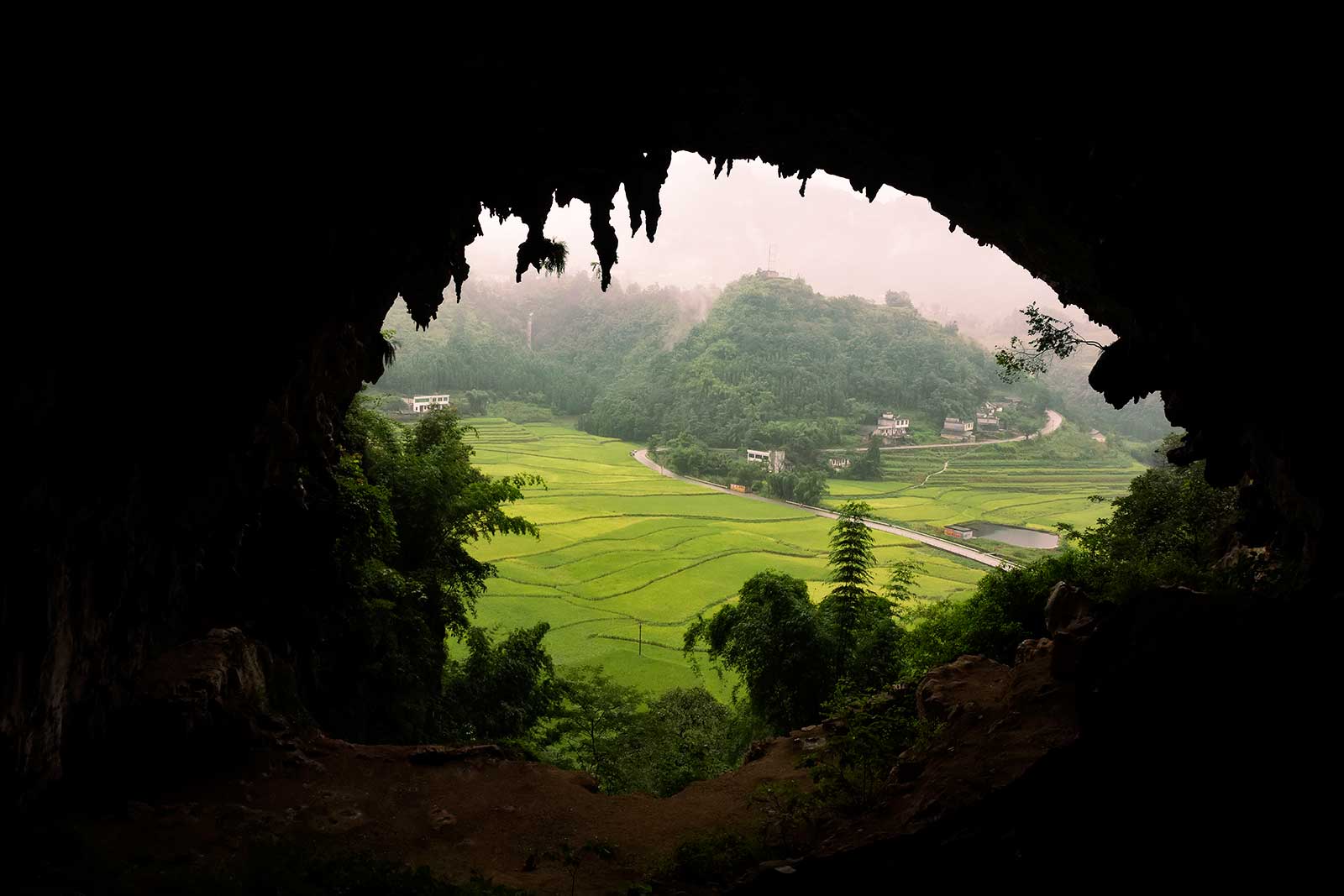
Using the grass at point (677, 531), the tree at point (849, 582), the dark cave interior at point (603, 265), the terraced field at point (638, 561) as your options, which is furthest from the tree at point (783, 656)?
the grass at point (677, 531)

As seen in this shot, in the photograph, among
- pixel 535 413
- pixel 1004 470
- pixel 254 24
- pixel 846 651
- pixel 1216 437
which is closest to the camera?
pixel 254 24

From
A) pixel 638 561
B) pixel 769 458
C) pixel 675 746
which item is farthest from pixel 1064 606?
pixel 769 458

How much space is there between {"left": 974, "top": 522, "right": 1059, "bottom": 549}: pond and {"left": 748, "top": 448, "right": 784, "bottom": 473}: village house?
968 inches

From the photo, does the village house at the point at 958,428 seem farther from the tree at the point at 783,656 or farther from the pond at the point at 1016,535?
the tree at the point at 783,656

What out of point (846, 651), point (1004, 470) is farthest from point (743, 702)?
point (1004, 470)

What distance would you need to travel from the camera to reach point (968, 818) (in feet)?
19.7

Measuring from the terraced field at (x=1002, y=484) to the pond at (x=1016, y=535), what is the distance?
0.77 metres

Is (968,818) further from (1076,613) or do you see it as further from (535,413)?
(535,413)

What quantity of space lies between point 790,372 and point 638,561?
73.3 m

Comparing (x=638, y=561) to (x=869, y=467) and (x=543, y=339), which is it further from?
(x=543, y=339)

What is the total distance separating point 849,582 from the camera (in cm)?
1631

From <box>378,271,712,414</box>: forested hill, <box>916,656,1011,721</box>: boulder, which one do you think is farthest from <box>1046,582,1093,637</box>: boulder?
<box>378,271,712,414</box>: forested hill

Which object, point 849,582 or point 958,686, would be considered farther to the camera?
point 849,582

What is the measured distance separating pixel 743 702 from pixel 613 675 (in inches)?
336
